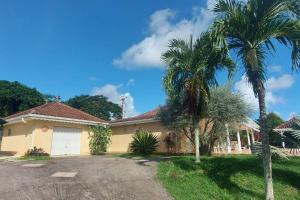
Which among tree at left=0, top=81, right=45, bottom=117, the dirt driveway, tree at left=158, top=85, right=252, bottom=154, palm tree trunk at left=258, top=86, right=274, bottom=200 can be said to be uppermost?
tree at left=0, top=81, right=45, bottom=117

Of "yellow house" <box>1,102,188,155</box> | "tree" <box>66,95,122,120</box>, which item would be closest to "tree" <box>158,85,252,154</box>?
"yellow house" <box>1,102,188,155</box>

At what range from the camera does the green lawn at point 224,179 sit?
27.6 ft

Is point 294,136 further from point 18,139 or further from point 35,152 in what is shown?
point 18,139

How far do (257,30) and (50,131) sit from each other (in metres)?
16.4

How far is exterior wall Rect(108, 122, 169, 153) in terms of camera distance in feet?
70.9

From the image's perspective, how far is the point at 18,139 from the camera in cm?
2081

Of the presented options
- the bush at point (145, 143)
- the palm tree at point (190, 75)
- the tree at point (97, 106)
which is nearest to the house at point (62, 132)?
the bush at point (145, 143)

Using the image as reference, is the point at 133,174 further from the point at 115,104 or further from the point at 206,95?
the point at 115,104

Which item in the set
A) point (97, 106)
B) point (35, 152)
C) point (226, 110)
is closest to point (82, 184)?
point (226, 110)

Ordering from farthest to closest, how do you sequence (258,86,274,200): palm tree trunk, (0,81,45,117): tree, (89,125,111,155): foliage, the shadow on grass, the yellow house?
(0,81,45,117): tree → (89,125,111,155): foliage → the yellow house → the shadow on grass → (258,86,274,200): palm tree trunk

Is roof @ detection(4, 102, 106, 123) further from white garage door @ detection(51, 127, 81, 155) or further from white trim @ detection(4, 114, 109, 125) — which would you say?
white garage door @ detection(51, 127, 81, 155)

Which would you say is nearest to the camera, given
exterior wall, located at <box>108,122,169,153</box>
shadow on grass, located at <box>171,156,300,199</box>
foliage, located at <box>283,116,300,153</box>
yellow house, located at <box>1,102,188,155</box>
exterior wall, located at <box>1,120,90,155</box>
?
foliage, located at <box>283,116,300,153</box>

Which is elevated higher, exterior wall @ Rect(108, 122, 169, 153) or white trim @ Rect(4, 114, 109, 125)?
white trim @ Rect(4, 114, 109, 125)

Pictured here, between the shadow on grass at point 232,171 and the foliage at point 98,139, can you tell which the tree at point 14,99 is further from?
the shadow on grass at point 232,171
